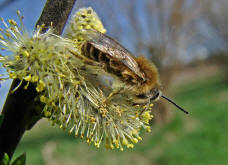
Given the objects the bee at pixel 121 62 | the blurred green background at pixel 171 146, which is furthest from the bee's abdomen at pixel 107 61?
the blurred green background at pixel 171 146

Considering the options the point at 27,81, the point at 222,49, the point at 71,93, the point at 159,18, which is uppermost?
the point at 27,81

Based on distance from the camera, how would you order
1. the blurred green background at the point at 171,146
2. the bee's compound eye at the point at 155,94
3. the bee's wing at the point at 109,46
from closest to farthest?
the bee's wing at the point at 109,46
the bee's compound eye at the point at 155,94
the blurred green background at the point at 171,146

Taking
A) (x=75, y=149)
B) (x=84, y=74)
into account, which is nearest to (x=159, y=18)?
(x=75, y=149)

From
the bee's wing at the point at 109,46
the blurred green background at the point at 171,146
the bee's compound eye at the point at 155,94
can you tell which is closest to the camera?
the bee's wing at the point at 109,46

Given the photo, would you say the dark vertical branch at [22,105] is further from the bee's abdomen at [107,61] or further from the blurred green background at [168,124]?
the blurred green background at [168,124]

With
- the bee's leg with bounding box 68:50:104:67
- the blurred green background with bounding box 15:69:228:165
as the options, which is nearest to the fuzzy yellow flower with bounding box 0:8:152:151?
the bee's leg with bounding box 68:50:104:67

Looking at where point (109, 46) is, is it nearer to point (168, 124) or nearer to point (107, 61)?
point (107, 61)

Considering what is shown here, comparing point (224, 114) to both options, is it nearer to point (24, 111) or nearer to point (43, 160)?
point (43, 160)
